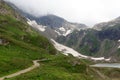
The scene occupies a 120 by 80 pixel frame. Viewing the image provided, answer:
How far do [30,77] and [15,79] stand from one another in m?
5.49

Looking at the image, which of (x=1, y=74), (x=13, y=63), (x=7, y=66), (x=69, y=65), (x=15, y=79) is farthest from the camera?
(x=69, y=65)

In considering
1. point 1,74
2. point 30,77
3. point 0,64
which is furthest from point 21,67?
point 30,77

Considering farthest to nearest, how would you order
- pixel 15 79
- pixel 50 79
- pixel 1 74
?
pixel 1 74
pixel 50 79
pixel 15 79

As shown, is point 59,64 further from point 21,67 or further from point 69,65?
point 21,67

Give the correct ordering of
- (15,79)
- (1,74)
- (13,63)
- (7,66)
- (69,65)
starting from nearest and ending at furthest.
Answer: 1. (15,79)
2. (1,74)
3. (7,66)
4. (13,63)
5. (69,65)

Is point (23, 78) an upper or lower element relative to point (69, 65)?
lower

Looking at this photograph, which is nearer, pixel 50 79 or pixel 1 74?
pixel 50 79

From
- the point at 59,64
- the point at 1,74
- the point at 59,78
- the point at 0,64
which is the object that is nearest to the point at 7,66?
the point at 0,64

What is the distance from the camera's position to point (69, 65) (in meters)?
198

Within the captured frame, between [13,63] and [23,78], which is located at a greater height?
[13,63]

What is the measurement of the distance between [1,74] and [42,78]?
26.1 m

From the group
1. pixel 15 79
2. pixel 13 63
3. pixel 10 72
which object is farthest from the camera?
pixel 13 63

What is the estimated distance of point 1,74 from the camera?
445 ft

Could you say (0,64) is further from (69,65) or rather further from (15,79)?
(69,65)
